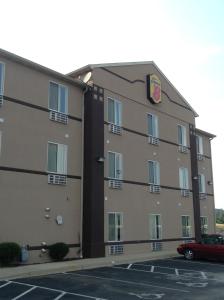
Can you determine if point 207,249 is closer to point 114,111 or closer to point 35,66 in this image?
point 114,111

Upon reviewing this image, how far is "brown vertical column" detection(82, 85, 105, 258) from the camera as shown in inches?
812

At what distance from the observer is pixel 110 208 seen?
22141 mm

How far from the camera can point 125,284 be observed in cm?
→ 1358

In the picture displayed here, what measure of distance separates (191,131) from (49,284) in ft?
66.7

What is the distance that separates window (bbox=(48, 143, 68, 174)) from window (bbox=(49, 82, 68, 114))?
1.93 m

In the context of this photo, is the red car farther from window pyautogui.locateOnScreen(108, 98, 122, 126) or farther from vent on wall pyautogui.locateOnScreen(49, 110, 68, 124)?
vent on wall pyautogui.locateOnScreen(49, 110, 68, 124)

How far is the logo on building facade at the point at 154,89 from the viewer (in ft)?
87.3

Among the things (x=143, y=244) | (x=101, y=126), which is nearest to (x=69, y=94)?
(x=101, y=126)

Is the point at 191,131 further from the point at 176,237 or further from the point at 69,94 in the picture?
the point at 69,94

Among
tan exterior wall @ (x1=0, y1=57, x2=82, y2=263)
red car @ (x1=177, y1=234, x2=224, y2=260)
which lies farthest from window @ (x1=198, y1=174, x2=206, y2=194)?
tan exterior wall @ (x1=0, y1=57, x2=82, y2=263)

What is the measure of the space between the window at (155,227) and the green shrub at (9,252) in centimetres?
1027

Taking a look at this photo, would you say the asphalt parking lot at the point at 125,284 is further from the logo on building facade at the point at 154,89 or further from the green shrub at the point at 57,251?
the logo on building facade at the point at 154,89

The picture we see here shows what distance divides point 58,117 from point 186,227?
13132 millimetres

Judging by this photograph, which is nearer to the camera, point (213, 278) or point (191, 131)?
point (213, 278)
